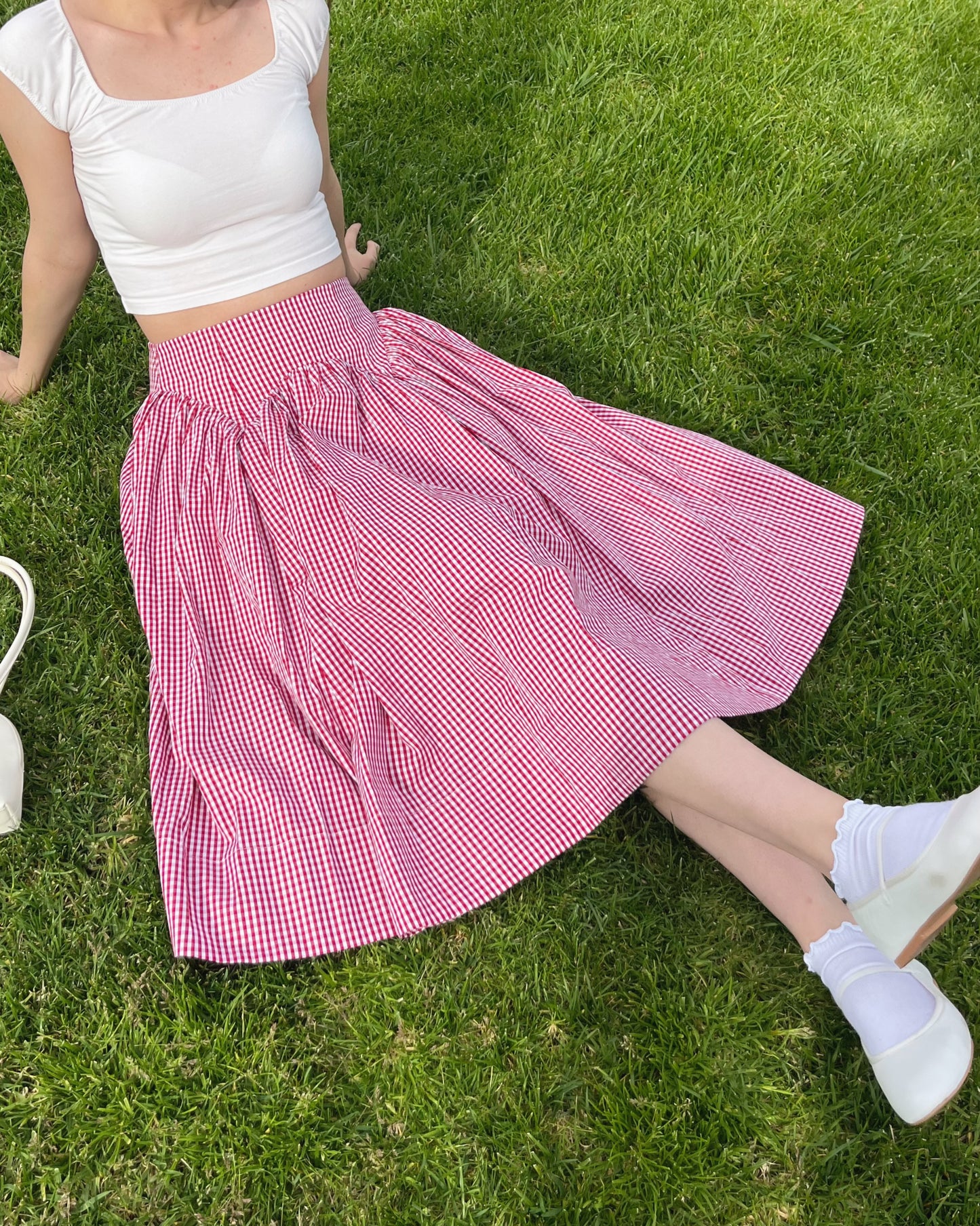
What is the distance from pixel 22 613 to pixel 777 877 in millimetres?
2065

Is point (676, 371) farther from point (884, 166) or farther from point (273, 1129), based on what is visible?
point (273, 1129)

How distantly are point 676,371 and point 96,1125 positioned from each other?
2.75 meters

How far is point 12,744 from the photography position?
2525 millimetres

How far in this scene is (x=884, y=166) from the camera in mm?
4086

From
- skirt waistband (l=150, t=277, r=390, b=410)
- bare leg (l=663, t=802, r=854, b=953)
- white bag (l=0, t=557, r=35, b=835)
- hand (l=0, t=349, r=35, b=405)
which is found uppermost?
skirt waistband (l=150, t=277, r=390, b=410)

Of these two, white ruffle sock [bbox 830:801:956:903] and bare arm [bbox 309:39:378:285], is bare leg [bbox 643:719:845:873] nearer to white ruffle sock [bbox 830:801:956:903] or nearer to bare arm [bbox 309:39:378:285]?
white ruffle sock [bbox 830:801:956:903]

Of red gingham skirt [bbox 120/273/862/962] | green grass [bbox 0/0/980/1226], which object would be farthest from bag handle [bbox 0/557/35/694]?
red gingham skirt [bbox 120/273/862/962]

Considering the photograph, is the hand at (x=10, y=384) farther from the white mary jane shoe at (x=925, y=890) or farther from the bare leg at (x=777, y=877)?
the white mary jane shoe at (x=925, y=890)

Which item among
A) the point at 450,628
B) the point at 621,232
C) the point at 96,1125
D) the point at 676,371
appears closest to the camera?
the point at 96,1125

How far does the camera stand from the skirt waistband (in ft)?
8.99

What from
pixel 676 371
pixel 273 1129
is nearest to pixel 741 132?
pixel 676 371

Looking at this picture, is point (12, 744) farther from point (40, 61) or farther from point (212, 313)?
point (40, 61)

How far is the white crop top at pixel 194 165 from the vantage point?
2426 millimetres

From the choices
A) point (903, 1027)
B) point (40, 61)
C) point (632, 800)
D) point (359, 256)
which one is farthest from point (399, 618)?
point (359, 256)
